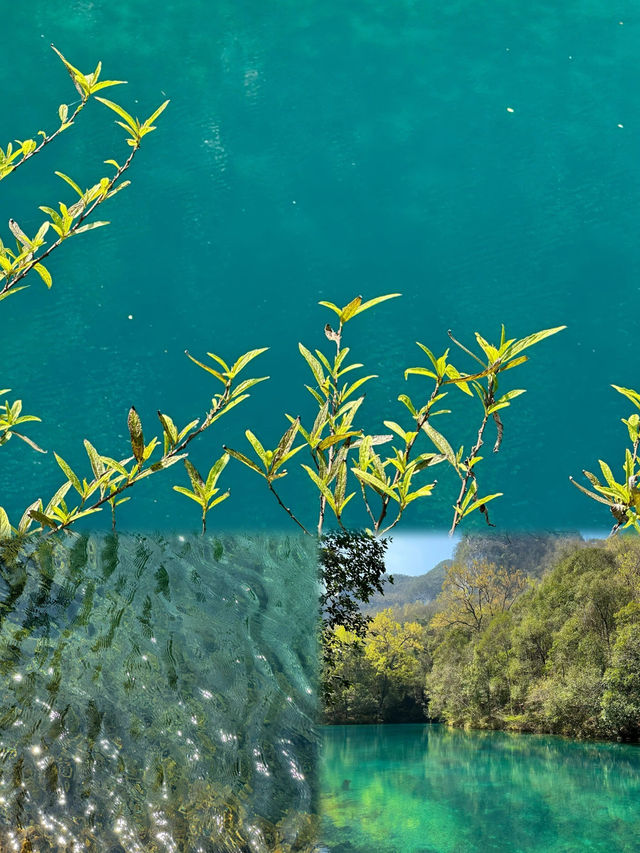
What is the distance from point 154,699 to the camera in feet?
4.06

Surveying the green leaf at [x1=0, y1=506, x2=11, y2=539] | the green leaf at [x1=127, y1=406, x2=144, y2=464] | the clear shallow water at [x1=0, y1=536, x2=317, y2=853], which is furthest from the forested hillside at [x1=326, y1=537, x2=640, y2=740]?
the green leaf at [x1=127, y1=406, x2=144, y2=464]

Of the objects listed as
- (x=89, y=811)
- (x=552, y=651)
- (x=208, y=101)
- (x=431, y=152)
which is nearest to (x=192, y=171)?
(x=208, y=101)

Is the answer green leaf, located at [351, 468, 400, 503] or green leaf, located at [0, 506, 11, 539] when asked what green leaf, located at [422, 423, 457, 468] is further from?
green leaf, located at [0, 506, 11, 539]

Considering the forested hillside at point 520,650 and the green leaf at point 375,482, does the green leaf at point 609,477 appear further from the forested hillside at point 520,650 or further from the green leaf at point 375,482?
the forested hillside at point 520,650

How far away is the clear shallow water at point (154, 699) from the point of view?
1.16 metres

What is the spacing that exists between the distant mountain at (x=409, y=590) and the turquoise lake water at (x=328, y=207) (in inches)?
43.2

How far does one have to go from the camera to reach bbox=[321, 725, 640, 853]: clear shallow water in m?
2.30

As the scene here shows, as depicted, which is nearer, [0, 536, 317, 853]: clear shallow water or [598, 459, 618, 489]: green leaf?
[598, 459, 618, 489]: green leaf

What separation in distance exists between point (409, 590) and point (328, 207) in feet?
7.78

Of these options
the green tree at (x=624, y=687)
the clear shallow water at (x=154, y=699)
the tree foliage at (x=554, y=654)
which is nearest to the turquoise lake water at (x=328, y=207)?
the tree foliage at (x=554, y=654)

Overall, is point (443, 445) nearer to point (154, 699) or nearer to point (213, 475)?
point (213, 475)

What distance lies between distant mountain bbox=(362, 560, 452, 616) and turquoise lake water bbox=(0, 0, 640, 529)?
1097mm

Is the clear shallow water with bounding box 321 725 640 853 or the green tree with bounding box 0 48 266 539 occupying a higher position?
the green tree with bounding box 0 48 266 539

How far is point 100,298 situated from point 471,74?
2.35 metres
